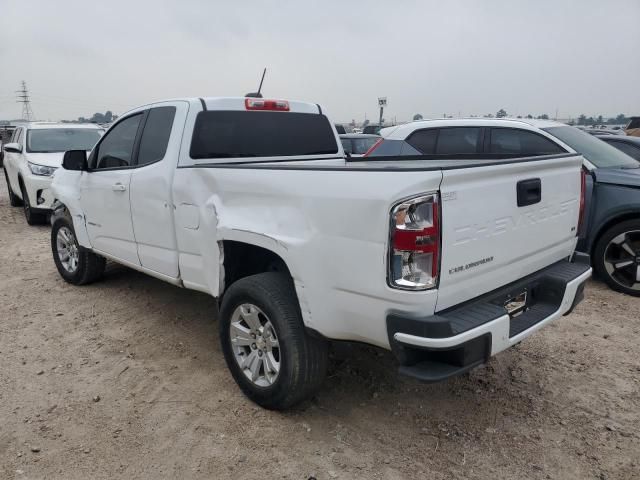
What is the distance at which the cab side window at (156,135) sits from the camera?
3882 millimetres

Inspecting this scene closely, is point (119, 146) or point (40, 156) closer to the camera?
point (119, 146)

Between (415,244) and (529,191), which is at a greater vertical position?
(529,191)

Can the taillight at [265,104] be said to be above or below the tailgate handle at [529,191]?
above

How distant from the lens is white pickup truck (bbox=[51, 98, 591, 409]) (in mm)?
2328

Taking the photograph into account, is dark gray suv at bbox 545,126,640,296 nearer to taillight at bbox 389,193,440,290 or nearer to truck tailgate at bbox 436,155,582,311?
truck tailgate at bbox 436,155,582,311

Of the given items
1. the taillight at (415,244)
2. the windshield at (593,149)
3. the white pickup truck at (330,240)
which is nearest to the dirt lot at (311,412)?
the white pickup truck at (330,240)

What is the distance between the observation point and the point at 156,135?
4031mm

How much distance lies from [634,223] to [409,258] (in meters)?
3.86

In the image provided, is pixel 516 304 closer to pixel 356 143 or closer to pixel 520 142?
pixel 520 142

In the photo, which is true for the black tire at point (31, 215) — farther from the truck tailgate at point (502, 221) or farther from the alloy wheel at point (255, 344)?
the truck tailgate at point (502, 221)

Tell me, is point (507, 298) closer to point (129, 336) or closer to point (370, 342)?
point (370, 342)

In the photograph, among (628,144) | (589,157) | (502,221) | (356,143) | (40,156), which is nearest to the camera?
(502,221)

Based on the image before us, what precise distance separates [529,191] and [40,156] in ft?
29.3

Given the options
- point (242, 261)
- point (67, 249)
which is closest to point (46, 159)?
point (67, 249)
